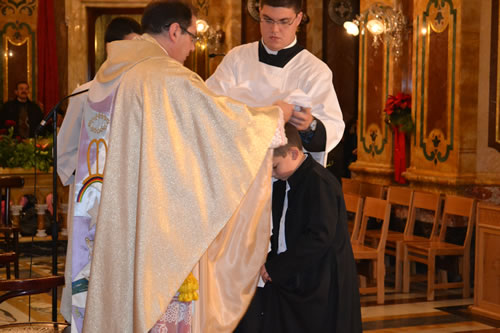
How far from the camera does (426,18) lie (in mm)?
8562

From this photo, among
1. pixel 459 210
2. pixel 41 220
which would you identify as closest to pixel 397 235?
pixel 459 210

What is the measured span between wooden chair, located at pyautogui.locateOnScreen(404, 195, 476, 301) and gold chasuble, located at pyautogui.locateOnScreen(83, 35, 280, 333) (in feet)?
15.3

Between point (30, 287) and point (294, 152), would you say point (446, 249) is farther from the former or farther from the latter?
point (30, 287)

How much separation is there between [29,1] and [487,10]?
9604 mm

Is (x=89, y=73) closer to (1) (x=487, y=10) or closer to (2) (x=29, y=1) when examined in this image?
(2) (x=29, y=1)

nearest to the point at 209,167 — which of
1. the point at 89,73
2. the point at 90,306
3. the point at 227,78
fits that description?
the point at 90,306

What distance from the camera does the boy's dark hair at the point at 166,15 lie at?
10.3ft

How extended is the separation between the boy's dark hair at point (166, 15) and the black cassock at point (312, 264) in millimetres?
974

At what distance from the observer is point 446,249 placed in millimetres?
7285

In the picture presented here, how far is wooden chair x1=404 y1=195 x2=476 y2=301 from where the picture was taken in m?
7.25

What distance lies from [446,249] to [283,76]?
13.5 feet

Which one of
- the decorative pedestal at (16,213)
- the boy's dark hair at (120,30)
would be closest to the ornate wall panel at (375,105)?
the decorative pedestal at (16,213)

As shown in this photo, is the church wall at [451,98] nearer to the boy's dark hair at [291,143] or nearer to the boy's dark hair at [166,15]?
the boy's dark hair at [291,143]

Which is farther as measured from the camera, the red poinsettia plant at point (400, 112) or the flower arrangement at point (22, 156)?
the flower arrangement at point (22, 156)
